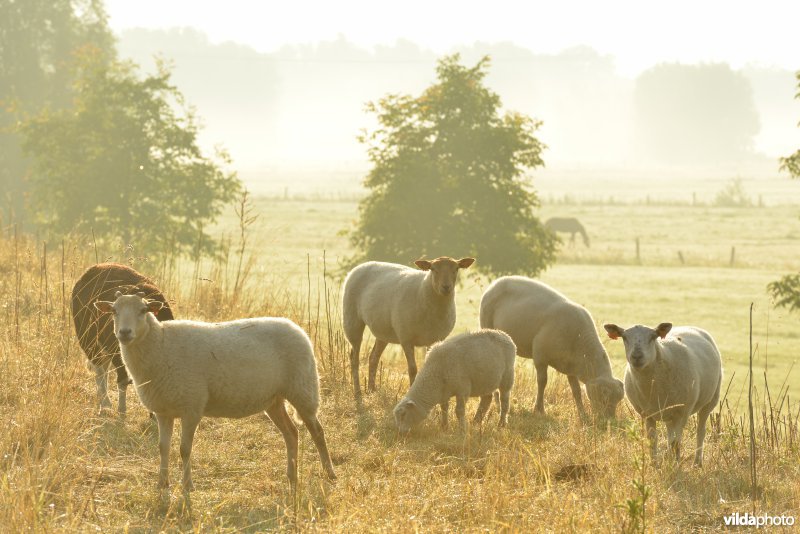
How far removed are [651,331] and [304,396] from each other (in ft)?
10.5

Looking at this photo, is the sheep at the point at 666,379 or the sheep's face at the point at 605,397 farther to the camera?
the sheep's face at the point at 605,397

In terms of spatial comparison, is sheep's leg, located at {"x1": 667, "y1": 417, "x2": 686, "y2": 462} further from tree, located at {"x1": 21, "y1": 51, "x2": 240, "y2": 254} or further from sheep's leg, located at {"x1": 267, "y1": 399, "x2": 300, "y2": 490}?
tree, located at {"x1": 21, "y1": 51, "x2": 240, "y2": 254}

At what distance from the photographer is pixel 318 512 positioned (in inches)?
250

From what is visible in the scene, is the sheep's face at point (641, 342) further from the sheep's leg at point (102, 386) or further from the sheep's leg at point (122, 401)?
the sheep's leg at point (102, 386)

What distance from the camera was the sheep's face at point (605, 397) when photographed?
10.3 meters

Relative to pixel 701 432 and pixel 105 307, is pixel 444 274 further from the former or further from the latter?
pixel 105 307

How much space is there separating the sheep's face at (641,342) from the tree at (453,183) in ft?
45.4

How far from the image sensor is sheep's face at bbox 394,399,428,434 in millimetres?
9106

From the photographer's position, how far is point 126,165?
27.9m

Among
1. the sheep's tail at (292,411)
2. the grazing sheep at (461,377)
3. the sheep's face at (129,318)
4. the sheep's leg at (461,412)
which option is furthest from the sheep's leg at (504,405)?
the sheep's face at (129,318)

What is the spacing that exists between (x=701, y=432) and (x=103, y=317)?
5899mm

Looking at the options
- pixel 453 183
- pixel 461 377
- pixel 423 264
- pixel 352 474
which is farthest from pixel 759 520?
pixel 453 183

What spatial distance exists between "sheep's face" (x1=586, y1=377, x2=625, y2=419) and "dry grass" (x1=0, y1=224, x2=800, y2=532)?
1.33 feet

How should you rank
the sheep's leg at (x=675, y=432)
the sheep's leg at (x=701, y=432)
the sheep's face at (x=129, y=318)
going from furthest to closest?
the sheep's leg at (x=701, y=432) → the sheep's leg at (x=675, y=432) → the sheep's face at (x=129, y=318)
